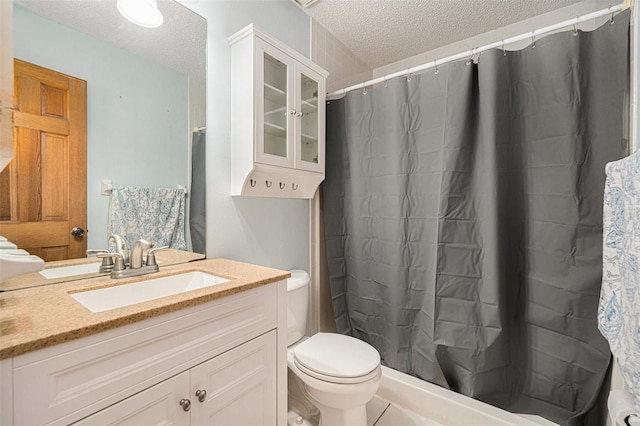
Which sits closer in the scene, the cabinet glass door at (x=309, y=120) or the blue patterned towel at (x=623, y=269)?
the blue patterned towel at (x=623, y=269)

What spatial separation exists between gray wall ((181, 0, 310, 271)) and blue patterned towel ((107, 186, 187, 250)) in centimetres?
14

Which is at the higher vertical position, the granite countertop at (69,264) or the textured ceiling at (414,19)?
the textured ceiling at (414,19)

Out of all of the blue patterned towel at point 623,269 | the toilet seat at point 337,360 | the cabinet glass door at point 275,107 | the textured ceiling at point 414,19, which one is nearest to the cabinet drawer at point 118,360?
the toilet seat at point 337,360

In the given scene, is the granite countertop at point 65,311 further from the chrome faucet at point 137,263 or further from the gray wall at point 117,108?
the gray wall at point 117,108

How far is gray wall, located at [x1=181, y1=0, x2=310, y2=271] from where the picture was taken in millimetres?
1430

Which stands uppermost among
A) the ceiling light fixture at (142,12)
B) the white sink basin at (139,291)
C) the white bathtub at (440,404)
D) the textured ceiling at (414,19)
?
the textured ceiling at (414,19)

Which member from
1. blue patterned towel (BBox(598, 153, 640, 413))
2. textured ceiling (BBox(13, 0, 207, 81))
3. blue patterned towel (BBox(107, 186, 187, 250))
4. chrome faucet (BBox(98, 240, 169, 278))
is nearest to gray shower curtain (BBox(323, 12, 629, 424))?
blue patterned towel (BBox(598, 153, 640, 413))

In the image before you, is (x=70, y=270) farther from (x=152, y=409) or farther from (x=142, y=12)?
(x=142, y=12)

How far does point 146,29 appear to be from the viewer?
1.22 metres

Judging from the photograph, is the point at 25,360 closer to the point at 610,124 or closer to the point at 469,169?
the point at 469,169

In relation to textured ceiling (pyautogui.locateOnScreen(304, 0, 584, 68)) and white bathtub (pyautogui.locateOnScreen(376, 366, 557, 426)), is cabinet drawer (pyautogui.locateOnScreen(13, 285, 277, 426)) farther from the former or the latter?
textured ceiling (pyautogui.locateOnScreen(304, 0, 584, 68))

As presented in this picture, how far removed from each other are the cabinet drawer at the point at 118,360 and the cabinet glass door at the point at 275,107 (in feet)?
2.72

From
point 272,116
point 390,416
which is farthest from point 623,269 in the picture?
point 272,116

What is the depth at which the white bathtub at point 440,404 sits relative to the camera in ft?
4.46
